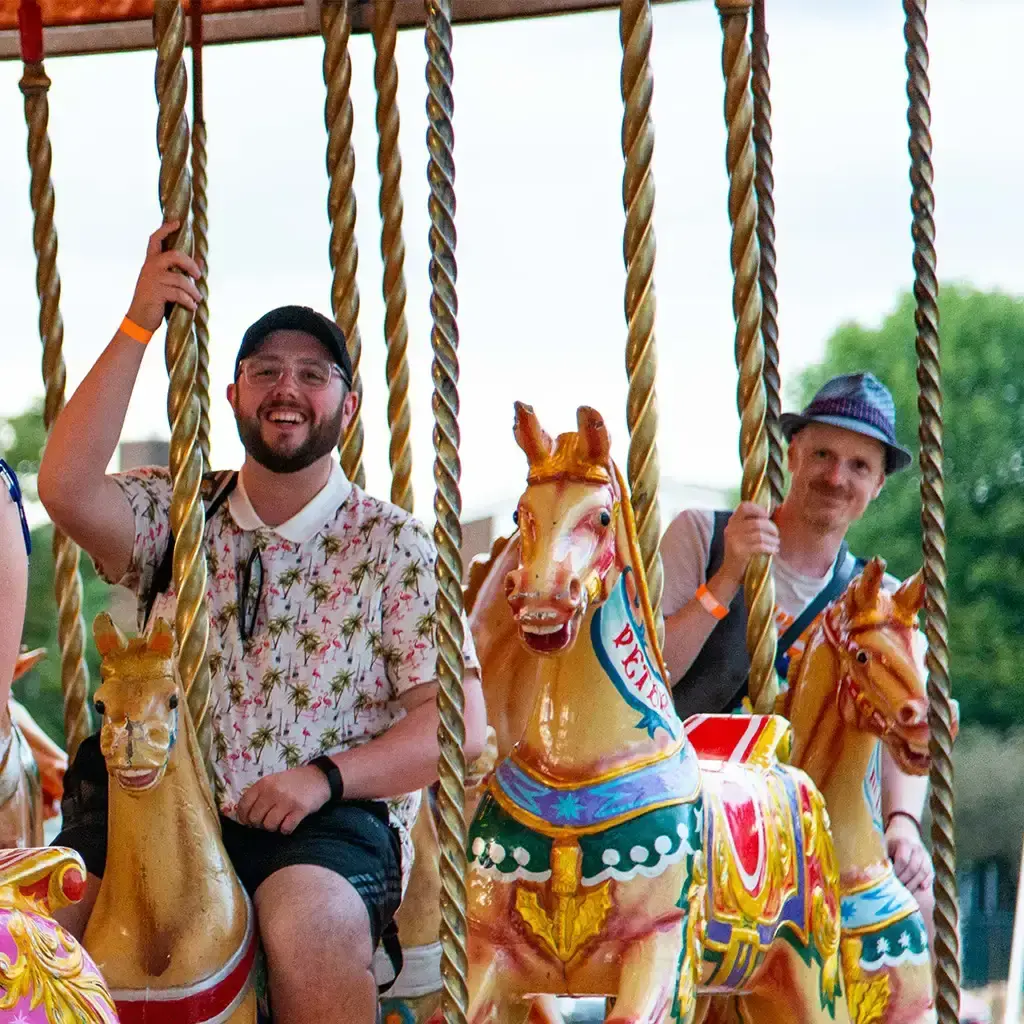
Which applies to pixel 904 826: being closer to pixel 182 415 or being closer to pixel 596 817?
pixel 596 817

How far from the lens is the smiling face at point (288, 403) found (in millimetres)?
3146

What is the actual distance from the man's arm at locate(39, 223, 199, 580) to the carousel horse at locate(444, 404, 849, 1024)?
21.7 inches

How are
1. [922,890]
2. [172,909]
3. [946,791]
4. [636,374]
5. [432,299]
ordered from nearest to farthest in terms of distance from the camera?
[432,299] < [172,909] < [946,791] < [636,374] < [922,890]

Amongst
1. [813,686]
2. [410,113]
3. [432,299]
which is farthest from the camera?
[410,113]

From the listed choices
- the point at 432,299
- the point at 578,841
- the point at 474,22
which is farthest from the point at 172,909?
the point at 474,22

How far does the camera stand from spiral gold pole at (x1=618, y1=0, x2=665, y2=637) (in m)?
2.98

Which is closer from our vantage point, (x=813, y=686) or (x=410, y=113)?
(x=813, y=686)

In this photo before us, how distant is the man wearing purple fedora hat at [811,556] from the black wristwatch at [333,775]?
0.88 meters

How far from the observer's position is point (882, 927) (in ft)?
10.8

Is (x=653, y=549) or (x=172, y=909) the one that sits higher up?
(x=653, y=549)

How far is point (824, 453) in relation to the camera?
3990mm

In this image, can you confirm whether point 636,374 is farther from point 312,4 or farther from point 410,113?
point 410,113

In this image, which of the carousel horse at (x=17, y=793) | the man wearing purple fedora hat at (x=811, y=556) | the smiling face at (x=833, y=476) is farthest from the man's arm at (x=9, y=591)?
the smiling face at (x=833, y=476)

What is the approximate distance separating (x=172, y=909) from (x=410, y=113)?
10.1 meters
